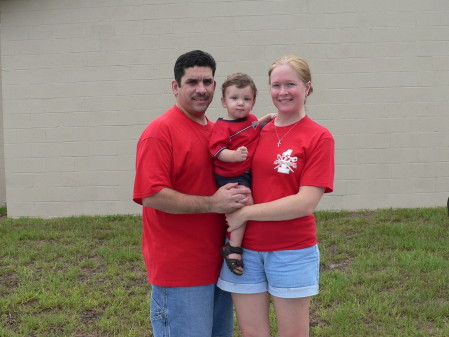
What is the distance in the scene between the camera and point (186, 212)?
2705 mm

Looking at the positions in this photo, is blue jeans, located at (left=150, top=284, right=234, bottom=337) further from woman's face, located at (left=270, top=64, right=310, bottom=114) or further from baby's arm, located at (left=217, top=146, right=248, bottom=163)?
woman's face, located at (left=270, top=64, right=310, bottom=114)

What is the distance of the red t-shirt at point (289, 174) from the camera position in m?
2.73

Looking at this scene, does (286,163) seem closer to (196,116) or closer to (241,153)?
(241,153)

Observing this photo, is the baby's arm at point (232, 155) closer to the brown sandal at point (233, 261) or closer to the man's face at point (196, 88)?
the man's face at point (196, 88)

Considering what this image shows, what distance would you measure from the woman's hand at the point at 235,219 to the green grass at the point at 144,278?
6.32ft

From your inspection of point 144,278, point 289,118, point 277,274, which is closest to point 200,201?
point 277,274

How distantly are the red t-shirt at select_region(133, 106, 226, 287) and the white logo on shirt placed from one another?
358mm

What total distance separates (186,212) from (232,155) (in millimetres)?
358

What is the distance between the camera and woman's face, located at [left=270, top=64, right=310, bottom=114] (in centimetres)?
281

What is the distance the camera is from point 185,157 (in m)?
2.75

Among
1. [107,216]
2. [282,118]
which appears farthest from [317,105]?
[282,118]

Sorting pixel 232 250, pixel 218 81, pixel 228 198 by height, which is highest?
pixel 218 81

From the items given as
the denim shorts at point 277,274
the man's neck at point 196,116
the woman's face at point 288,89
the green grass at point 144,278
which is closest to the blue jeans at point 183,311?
the denim shorts at point 277,274

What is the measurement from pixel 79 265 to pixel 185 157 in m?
3.67
